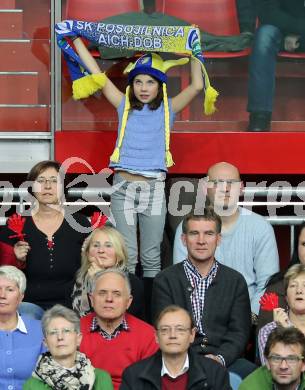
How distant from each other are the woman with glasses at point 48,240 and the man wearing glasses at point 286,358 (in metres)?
1.77

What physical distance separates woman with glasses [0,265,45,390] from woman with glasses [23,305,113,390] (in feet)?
1.12

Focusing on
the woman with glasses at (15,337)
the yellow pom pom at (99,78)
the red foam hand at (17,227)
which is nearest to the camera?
the woman with glasses at (15,337)

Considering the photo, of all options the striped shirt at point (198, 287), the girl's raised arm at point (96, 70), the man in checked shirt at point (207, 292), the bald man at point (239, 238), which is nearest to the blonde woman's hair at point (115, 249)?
the man in checked shirt at point (207, 292)

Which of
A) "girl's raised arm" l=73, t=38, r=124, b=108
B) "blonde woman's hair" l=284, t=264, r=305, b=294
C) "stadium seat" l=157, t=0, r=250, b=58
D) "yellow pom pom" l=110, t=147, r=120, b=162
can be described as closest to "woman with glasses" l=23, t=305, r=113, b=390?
"blonde woman's hair" l=284, t=264, r=305, b=294

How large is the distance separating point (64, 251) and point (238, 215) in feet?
3.97

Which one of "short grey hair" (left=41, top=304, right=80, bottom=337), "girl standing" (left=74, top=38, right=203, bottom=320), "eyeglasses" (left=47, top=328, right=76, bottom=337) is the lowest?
"eyeglasses" (left=47, top=328, right=76, bottom=337)

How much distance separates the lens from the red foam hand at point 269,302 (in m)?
8.12

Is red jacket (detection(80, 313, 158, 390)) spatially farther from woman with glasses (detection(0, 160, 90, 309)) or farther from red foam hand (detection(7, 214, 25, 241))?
red foam hand (detection(7, 214, 25, 241))

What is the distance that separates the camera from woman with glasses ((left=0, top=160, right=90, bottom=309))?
348 inches

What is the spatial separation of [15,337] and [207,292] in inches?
48.9

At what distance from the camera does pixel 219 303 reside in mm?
8352

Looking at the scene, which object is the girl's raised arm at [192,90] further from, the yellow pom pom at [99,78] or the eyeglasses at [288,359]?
the eyeglasses at [288,359]

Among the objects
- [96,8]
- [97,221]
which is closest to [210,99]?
[96,8]

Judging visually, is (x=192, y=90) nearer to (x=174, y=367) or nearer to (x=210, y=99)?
(x=210, y=99)
